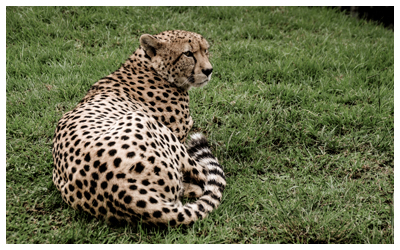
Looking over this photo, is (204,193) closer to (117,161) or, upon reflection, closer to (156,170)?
(156,170)

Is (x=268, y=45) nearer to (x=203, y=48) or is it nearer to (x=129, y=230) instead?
(x=203, y=48)

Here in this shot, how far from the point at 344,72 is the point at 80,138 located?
3.51 m

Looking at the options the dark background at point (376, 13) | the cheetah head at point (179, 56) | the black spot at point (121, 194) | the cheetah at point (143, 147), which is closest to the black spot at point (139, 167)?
the cheetah at point (143, 147)

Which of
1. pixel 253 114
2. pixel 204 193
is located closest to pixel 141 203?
pixel 204 193

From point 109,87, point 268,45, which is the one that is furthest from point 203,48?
point 268,45

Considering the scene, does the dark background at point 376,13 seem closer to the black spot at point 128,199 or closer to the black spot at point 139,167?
the black spot at point 139,167

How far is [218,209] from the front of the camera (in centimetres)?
255

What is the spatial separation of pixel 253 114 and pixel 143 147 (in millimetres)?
1800

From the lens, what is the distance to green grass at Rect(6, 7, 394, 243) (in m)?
2.42

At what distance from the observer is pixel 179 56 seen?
307 centimetres

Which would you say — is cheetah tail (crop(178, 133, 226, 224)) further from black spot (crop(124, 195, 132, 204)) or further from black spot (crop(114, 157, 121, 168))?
black spot (crop(114, 157, 121, 168))

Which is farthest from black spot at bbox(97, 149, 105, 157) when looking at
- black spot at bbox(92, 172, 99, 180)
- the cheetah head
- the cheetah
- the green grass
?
the cheetah head

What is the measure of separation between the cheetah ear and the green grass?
92cm

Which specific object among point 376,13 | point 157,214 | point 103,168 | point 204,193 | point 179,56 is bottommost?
point 204,193
